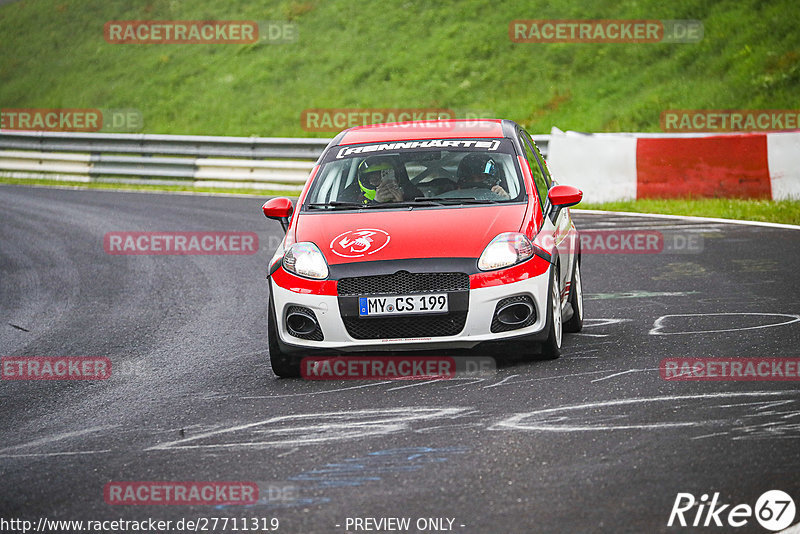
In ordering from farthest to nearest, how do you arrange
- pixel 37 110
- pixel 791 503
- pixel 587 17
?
pixel 37 110 < pixel 587 17 < pixel 791 503

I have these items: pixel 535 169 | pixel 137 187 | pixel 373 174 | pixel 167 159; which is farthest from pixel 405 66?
pixel 373 174

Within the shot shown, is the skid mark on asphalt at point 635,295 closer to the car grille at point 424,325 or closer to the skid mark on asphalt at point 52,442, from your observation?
A: the car grille at point 424,325

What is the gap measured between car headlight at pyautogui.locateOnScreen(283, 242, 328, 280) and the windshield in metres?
0.73

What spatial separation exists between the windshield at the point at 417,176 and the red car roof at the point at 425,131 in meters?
0.12

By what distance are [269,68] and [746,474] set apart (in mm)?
31559

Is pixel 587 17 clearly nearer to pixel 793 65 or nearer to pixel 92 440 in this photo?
pixel 793 65

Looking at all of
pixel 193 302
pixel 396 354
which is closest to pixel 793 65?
pixel 193 302

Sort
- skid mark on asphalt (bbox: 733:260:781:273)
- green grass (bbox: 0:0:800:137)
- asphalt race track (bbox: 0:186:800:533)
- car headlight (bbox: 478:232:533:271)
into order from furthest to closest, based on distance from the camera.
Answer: green grass (bbox: 0:0:800:137) < skid mark on asphalt (bbox: 733:260:781:273) < car headlight (bbox: 478:232:533:271) < asphalt race track (bbox: 0:186:800:533)

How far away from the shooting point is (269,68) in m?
35.2

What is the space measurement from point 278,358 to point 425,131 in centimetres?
239

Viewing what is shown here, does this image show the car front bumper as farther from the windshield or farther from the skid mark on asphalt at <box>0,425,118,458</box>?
the skid mark on asphalt at <box>0,425,118,458</box>

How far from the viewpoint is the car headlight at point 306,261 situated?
724cm

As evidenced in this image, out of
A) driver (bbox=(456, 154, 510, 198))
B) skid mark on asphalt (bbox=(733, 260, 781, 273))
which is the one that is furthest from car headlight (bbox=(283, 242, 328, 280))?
skid mark on asphalt (bbox=(733, 260, 781, 273))

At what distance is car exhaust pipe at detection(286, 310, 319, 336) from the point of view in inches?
284
